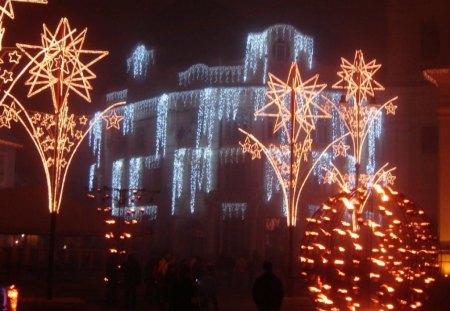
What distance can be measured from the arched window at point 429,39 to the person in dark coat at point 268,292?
3896 cm

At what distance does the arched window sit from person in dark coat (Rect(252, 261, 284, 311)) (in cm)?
3896

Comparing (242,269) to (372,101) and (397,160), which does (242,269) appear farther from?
(372,101)

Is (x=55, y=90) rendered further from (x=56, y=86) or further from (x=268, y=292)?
(x=268, y=292)

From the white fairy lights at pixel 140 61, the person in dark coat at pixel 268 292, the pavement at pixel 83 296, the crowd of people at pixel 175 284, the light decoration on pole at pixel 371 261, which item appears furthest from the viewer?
the white fairy lights at pixel 140 61

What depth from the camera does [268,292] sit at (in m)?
19.5

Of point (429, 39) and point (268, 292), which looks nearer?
point (268, 292)

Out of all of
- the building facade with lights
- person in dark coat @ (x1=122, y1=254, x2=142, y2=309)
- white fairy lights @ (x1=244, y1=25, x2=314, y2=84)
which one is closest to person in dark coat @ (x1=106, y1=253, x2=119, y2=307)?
person in dark coat @ (x1=122, y1=254, x2=142, y2=309)

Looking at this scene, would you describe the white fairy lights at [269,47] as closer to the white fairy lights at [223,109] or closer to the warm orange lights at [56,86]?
the white fairy lights at [223,109]

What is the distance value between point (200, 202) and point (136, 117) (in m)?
8.51

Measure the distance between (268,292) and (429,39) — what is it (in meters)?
39.7

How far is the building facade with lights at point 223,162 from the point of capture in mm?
55938

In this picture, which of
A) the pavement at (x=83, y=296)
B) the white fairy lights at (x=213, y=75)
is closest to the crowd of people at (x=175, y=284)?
the pavement at (x=83, y=296)

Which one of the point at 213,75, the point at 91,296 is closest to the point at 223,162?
the point at 213,75

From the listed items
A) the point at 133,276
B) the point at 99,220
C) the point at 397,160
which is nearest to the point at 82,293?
the point at 99,220
